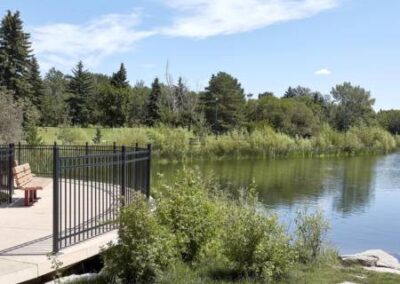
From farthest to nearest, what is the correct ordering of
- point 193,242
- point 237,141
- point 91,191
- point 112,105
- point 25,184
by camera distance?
point 112,105 < point 237,141 < point 25,184 < point 91,191 < point 193,242

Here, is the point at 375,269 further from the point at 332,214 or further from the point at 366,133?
the point at 366,133

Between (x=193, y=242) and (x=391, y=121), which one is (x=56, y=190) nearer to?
(x=193, y=242)

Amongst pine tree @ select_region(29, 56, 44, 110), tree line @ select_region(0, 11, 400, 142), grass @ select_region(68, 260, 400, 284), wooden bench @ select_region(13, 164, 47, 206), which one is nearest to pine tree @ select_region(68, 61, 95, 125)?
tree line @ select_region(0, 11, 400, 142)

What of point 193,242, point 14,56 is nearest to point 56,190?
point 193,242

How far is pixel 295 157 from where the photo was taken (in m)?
49.8

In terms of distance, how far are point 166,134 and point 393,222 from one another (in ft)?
87.6

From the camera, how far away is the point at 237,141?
4653 cm

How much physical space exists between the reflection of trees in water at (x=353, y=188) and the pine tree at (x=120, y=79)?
160 feet

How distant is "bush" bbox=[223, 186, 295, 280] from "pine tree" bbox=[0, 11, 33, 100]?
1770 inches

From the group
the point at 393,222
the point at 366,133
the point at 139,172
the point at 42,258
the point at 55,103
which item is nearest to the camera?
the point at 42,258

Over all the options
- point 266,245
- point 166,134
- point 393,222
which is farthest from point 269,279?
point 166,134

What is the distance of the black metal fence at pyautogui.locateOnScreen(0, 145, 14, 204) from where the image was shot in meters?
10.5

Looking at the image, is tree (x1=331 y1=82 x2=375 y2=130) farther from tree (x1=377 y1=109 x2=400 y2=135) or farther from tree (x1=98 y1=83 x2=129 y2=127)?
tree (x1=98 y1=83 x2=129 y2=127)

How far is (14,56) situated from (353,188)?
120 feet
